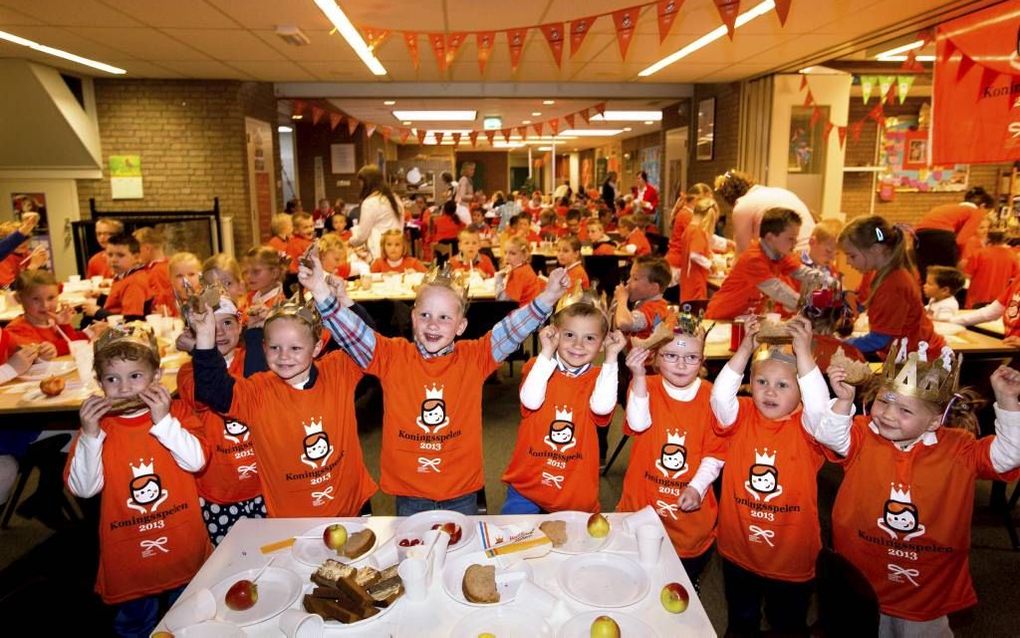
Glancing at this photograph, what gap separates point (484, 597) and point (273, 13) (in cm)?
553

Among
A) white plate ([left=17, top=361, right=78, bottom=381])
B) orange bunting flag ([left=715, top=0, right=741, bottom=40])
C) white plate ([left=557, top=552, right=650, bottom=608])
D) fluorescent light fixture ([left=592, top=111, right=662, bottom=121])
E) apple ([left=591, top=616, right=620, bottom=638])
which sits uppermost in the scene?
fluorescent light fixture ([left=592, top=111, right=662, bottom=121])

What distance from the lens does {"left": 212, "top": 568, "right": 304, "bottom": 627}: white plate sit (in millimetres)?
1597

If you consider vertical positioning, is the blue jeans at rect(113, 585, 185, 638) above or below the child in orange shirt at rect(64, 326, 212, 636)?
below

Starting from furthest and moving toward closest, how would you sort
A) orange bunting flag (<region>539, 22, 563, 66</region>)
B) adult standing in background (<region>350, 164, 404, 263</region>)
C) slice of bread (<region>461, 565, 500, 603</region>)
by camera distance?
adult standing in background (<region>350, 164, 404, 263</region>)
orange bunting flag (<region>539, 22, 563, 66</region>)
slice of bread (<region>461, 565, 500, 603</region>)

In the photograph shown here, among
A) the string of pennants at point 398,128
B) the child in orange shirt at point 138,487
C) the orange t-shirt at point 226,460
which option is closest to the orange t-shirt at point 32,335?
the orange t-shirt at point 226,460

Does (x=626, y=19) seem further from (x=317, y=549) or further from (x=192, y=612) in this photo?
(x=192, y=612)

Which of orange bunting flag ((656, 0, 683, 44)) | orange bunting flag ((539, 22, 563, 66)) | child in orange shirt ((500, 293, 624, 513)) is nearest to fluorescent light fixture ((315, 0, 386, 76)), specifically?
orange bunting flag ((539, 22, 563, 66))

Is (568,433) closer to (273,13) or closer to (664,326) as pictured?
(664,326)

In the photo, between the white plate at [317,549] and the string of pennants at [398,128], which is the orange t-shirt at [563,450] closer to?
the white plate at [317,549]

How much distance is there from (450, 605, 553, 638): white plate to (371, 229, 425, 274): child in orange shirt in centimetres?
513

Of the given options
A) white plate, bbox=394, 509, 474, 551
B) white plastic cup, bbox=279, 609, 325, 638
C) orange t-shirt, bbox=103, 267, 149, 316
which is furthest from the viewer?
orange t-shirt, bbox=103, 267, 149, 316

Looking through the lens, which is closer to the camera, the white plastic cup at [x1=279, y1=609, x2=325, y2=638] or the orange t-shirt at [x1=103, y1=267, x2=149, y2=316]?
the white plastic cup at [x1=279, y1=609, x2=325, y2=638]

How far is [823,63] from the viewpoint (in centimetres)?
816

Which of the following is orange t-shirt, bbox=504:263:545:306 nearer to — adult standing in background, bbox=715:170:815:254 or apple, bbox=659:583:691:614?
adult standing in background, bbox=715:170:815:254
